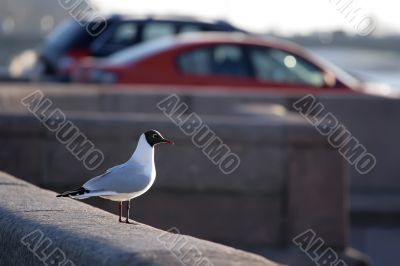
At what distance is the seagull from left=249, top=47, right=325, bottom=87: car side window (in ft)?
35.3

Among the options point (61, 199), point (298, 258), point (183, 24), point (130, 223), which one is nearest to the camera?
point (130, 223)

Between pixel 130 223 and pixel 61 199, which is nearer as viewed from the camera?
pixel 130 223

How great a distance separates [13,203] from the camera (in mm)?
4883

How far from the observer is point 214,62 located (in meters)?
16.7

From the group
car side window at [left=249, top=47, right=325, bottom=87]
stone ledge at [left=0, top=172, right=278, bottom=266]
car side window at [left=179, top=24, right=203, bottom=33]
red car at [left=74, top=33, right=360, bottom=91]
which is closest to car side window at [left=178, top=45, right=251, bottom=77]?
red car at [left=74, top=33, right=360, bottom=91]

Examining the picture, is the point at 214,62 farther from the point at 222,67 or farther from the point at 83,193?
the point at 83,193

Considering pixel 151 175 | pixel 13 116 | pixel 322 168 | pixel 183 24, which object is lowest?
pixel 151 175

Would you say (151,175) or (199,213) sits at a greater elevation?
(199,213)

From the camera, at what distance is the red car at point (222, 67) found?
638 inches

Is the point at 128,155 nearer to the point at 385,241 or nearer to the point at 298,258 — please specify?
the point at 298,258

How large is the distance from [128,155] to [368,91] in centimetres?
728

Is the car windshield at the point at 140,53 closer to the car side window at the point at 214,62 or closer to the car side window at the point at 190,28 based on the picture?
the car side window at the point at 214,62

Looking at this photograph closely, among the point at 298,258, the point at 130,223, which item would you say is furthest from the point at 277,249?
the point at 130,223

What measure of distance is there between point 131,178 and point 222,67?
11516 mm
